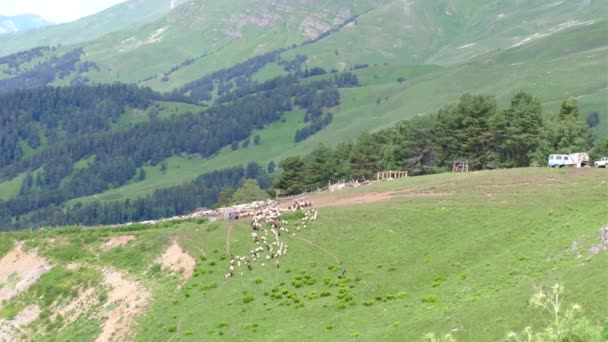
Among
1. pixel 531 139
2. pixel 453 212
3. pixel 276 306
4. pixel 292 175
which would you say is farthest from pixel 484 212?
pixel 292 175

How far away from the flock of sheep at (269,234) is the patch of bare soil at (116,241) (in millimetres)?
15667

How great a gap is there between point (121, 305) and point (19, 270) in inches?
771

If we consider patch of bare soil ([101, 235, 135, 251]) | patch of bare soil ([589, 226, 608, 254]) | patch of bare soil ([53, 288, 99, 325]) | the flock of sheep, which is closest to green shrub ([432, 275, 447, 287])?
patch of bare soil ([589, 226, 608, 254])

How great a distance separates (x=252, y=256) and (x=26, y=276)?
1100 inches

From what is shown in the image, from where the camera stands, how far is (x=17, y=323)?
72.4m

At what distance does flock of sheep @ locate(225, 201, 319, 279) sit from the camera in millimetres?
73750

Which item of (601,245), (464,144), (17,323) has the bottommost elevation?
(17,323)

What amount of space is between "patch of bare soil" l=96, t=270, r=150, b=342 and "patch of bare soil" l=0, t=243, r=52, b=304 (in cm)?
961

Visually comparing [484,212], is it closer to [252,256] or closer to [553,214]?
[553,214]

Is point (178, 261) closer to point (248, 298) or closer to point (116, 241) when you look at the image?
point (116, 241)

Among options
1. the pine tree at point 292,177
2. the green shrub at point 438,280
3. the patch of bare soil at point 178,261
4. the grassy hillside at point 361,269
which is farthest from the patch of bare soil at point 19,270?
the pine tree at point 292,177

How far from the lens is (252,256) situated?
74.6 m

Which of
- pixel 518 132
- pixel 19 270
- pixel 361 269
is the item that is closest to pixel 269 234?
pixel 361 269

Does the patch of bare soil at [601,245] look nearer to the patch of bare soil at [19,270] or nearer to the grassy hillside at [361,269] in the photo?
the grassy hillside at [361,269]
